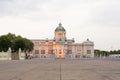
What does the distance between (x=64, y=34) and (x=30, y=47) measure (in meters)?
66.8

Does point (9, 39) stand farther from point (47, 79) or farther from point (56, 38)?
point (47, 79)

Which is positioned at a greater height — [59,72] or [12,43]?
[12,43]

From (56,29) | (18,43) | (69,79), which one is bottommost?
(69,79)

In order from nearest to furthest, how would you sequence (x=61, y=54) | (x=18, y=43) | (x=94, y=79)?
(x=94, y=79), (x=18, y=43), (x=61, y=54)

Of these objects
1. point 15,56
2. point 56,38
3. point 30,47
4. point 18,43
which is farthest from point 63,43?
point 15,56

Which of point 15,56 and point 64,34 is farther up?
point 64,34

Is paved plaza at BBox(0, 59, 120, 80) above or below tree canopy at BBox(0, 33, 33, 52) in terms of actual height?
below

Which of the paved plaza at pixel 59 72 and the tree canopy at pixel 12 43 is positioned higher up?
the tree canopy at pixel 12 43

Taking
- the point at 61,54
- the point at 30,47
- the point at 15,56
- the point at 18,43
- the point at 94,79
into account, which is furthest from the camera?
the point at 61,54

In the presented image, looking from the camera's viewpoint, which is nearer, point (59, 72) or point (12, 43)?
point (59, 72)

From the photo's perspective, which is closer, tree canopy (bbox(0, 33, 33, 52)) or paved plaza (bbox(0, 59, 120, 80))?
paved plaza (bbox(0, 59, 120, 80))

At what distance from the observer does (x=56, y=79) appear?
14977 millimetres

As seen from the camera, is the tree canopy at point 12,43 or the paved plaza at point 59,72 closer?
the paved plaza at point 59,72

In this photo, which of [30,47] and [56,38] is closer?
[30,47]
